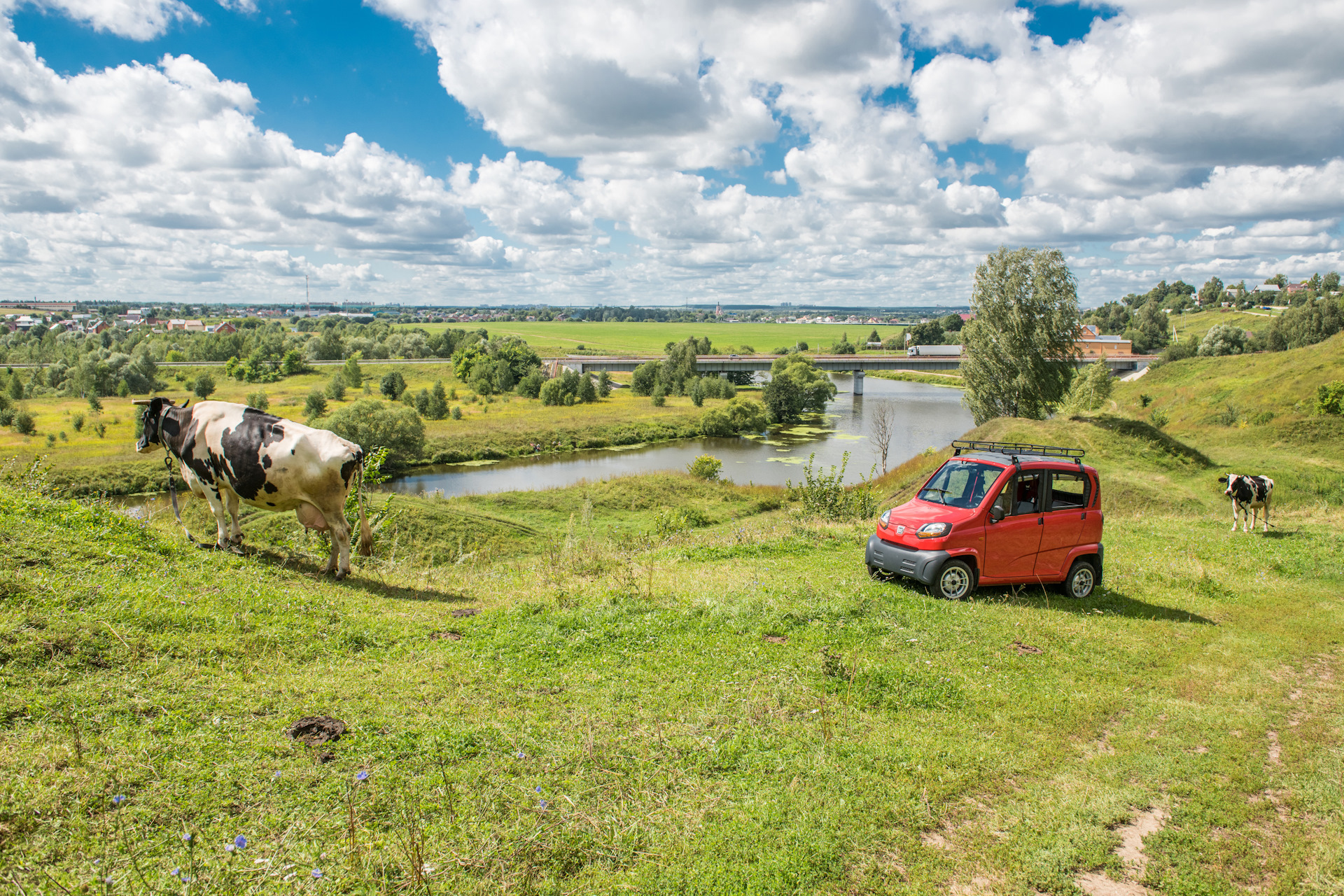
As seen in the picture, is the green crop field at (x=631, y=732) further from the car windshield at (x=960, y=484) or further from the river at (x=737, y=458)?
the river at (x=737, y=458)

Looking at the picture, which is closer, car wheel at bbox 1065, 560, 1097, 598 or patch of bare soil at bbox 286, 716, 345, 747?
patch of bare soil at bbox 286, 716, 345, 747

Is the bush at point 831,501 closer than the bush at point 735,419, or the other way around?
the bush at point 831,501

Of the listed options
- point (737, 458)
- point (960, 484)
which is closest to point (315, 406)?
point (737, 458)

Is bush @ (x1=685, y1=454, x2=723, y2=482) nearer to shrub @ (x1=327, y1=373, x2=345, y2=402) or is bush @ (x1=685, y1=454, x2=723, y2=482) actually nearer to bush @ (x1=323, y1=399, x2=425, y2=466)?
bush @ (x1=323, y1=399, x2=425, y2=466)

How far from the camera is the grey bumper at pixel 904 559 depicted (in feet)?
31.9

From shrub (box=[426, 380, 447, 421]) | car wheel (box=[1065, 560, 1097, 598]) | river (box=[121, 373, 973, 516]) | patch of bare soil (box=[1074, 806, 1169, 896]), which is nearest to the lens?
patch of bare soil (box=[1074, 806, 1169, 896])

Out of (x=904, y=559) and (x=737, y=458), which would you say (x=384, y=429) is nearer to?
(x=737, y=458)

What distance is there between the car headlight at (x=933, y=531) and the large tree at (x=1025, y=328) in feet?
113

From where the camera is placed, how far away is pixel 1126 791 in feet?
17.0

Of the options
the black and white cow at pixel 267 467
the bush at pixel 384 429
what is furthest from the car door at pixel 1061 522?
the bush at pixel 384 429

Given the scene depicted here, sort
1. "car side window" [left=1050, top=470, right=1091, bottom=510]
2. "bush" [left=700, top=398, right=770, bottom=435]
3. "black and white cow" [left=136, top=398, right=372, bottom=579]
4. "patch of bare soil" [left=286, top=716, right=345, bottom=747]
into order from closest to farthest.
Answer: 1. "patch of bare soil" [left=286, top=716, right=345, bottom=747]
2. "black and white cow" [left=136, top=398, right=372, bottom=579]
3. "car side window" [left=1050, top=470, right=1091, bottom=510]
4. "bush" [left=700, top=398, right=770, bottom=435]

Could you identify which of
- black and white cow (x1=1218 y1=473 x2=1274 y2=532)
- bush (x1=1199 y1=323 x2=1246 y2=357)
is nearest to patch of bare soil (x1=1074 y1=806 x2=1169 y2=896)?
black and white cow (x1=1218 y1=473 x2=1274 y2=532)

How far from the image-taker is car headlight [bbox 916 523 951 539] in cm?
979

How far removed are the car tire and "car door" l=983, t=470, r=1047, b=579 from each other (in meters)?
0.83
